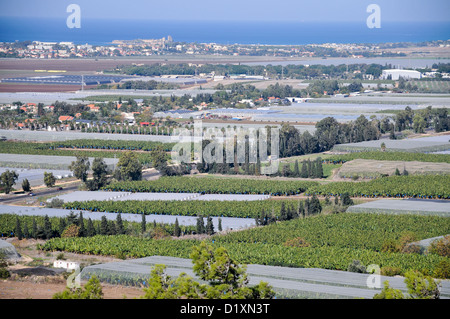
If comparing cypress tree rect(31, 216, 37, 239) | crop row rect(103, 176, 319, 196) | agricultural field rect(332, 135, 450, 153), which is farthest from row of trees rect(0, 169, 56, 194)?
agricultural field rect(332, 135, 450, 153)

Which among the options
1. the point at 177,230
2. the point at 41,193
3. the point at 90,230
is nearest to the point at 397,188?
the point at 177,230

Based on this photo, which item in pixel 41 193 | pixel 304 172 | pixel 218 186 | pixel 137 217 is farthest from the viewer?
pixel 304 172

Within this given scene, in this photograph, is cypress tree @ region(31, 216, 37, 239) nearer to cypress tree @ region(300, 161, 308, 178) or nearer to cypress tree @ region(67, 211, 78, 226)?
cypress tree @ region(67, 211, 78, 226)

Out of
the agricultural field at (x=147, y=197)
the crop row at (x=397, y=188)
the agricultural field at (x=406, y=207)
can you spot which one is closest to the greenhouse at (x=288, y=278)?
the agricultural field at (x=406, y=207)

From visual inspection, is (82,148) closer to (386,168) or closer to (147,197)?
(147,197)
